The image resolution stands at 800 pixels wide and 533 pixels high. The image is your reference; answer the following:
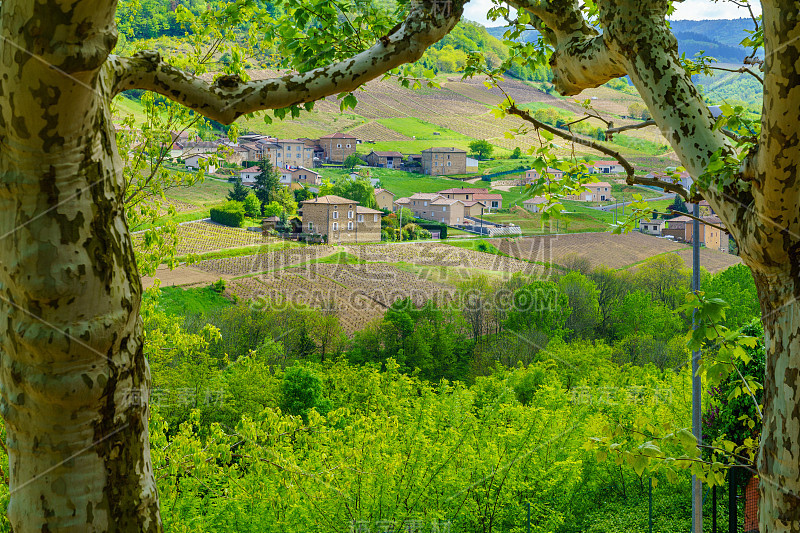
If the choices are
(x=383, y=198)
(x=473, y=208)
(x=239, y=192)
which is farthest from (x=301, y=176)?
(x=473, y=208)

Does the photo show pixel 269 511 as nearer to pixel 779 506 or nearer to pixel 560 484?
pixel 560 484

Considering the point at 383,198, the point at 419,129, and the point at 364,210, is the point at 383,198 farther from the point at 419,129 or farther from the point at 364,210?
the point at 419,129

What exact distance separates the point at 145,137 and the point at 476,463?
17.0 ft

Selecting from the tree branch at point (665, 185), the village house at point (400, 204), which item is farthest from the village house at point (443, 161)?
the tree branch at point (665, 185)

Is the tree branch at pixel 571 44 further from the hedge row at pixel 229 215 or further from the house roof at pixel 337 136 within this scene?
the house roof at pixel 337 136

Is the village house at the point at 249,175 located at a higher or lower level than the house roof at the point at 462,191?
higher

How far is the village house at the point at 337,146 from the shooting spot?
171ft

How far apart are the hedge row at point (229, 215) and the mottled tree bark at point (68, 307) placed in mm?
39558

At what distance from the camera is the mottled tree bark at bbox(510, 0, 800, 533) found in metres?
1.24

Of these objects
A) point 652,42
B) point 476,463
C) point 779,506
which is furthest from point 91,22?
point 476,463

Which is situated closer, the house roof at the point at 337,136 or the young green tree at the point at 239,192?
the young green tree at the point at 239,192

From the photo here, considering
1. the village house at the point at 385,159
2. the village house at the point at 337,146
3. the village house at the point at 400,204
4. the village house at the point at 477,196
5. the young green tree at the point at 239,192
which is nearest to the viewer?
the young green tree at the point at 239,192

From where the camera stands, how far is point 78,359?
1247mm

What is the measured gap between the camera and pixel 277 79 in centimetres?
175
